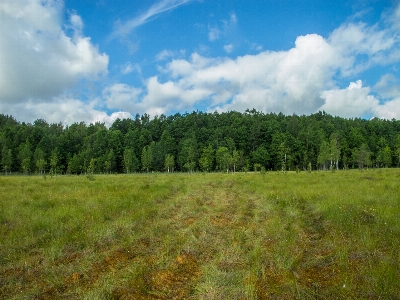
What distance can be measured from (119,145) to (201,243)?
286ft

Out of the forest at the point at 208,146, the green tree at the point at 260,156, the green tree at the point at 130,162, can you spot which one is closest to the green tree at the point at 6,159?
the forest at the point at 208,146

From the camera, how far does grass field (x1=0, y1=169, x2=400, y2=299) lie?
187 inches

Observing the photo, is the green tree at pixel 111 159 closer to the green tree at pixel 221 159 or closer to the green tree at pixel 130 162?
the green tree at pixel 130 162

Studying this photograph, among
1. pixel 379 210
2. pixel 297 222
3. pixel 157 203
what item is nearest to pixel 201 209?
pixel 157 203

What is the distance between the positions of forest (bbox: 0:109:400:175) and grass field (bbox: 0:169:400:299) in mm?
59887

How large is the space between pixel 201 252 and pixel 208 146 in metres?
79.0

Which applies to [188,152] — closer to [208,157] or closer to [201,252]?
[208,157]

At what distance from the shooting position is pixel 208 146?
85.6 m

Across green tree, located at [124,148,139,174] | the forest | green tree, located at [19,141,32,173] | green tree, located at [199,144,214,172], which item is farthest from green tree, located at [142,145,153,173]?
green tree, located at [19,141,32,173]

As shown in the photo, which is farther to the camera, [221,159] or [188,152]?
[188,152]

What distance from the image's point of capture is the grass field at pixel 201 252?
15.6 ft

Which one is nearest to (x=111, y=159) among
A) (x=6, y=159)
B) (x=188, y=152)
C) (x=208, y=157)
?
(x=188, y=152)

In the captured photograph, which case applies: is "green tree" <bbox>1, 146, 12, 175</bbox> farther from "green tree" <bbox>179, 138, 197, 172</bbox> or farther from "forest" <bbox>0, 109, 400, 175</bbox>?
"green tree" <bbox>179, 138, 197, 172</bbox>

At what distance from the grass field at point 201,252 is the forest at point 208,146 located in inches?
2358
